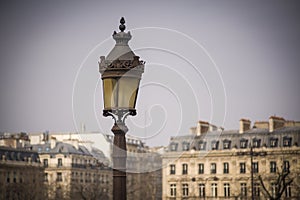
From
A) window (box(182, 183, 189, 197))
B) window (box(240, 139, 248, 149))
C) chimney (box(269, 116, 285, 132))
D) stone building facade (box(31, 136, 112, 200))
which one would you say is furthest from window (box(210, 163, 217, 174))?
stone building facade (box(31, 136, 112, 200))

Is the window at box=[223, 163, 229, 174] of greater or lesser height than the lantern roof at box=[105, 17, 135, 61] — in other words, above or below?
above

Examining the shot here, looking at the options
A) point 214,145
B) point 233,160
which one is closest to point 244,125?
point 233,160

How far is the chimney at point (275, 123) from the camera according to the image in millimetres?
73625

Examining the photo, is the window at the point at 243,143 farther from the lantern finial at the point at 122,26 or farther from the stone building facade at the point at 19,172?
the lantern finial at the point at 122,26

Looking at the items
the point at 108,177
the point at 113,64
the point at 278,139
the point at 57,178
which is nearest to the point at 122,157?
the point at 113,64

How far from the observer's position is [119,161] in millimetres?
6801

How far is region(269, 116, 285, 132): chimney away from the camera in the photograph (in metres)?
73.6

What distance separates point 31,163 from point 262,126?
27949 mm

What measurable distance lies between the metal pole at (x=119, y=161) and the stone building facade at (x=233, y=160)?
63.5 m

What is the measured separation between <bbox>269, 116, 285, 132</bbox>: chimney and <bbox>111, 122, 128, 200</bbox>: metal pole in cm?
6769

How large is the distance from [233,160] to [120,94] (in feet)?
230

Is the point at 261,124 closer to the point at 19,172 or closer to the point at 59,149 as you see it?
the point at 19,172

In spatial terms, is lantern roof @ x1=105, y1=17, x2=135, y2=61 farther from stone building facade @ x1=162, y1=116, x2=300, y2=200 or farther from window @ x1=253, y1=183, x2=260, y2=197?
window @ x1=253, y1=183, x2=260, y2=197

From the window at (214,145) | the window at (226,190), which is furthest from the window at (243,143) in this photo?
the window at (226,190)
